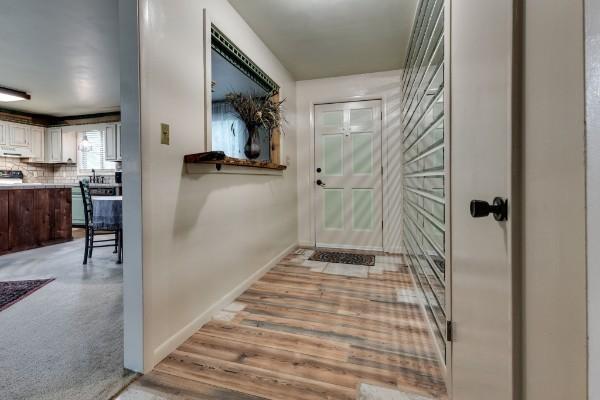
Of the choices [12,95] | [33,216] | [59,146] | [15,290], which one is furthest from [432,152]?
[59,146]

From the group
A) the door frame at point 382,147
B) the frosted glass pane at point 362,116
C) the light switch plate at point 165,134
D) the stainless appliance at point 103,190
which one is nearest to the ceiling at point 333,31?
the door frame at point 382,147

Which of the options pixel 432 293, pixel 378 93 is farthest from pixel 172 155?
pixel 378 93

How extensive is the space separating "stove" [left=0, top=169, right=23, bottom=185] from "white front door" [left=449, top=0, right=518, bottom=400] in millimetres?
7687

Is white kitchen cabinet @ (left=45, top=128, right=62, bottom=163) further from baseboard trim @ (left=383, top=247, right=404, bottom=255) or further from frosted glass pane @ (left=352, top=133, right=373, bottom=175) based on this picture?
baseboard trim @ (left=383, top=247, right=404, bottom=255)

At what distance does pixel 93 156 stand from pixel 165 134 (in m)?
6.11

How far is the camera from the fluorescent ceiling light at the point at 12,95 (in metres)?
4.34

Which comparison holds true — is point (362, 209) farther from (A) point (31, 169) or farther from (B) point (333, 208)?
(A) point (31, 169)

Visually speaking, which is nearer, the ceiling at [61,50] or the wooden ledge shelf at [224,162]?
the wooden ledge shelf at [224,162]

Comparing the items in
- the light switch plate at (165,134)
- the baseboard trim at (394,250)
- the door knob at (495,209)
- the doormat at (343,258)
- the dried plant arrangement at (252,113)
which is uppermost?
the dried plant arrangement at (252,113)

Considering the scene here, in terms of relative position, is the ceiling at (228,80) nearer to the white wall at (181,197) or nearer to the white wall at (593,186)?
the white wall at (181,197)

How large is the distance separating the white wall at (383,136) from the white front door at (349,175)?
0.08 meters

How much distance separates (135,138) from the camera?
138 cm

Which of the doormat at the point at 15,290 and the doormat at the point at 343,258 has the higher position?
the doormat at the point at 343,258

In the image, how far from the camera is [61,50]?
3.24m
